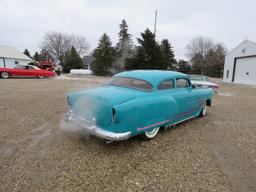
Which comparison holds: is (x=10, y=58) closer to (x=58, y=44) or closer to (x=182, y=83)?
(x=58, y=44)

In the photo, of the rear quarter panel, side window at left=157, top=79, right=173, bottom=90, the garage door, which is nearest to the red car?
side window at left=157, top=79, right=173, bottom=90

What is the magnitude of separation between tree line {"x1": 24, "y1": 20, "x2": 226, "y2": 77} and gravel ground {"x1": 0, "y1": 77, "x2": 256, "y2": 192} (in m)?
21.0

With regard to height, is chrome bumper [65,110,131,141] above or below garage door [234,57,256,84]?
below

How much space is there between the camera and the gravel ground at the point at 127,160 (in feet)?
6.98

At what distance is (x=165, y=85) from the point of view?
143 inches

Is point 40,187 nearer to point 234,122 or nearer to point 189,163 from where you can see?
point 189,163

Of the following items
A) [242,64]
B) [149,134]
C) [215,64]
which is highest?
[215,64]

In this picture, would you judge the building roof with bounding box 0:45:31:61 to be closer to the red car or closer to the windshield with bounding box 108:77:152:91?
the red car

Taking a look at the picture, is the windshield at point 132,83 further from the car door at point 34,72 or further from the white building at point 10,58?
the white building at point 10,58

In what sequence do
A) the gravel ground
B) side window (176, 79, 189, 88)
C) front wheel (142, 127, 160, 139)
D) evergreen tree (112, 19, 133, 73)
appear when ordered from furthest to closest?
evergreen tree (112, 19, 133, 73), side window (176, 79, 189, 88), front wheel (142, 127, 160, 139), the gravel ground

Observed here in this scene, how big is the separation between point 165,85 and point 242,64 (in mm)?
23253

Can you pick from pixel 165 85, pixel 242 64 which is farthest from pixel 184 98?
pixel 242 64

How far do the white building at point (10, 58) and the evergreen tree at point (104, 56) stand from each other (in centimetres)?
1359

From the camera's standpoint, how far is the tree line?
23.9 m
